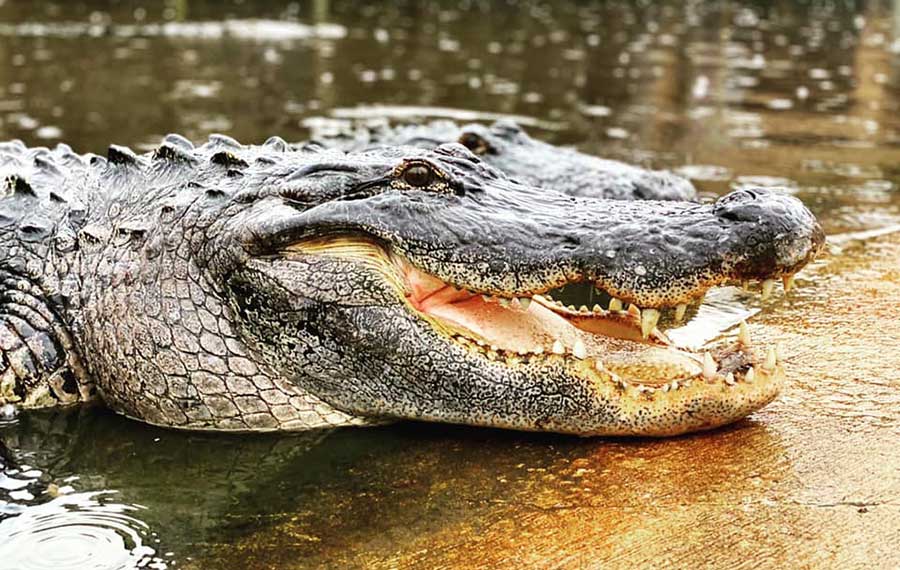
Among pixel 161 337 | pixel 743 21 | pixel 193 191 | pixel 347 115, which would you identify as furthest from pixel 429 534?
pixel 743 21

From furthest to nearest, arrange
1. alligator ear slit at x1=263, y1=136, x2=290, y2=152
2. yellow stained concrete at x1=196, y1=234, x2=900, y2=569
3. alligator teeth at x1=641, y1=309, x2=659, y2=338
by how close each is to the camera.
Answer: alligator ear slit at x1=263, y1=136, x2=290, y2=152 < alligator teeth at x1=641, y1=309, x2=659, y2=338 < yellow stained concrete at x1=196, y1=234, x2=900, y2=569

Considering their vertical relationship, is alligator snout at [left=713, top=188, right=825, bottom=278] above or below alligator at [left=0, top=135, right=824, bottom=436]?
above

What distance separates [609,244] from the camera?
10.3 feet

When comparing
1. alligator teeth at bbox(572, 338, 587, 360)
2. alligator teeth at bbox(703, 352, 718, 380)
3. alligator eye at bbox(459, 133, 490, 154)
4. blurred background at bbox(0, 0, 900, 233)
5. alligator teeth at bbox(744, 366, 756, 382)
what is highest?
alligator teeth at bbox(572, 338, 587, 360)

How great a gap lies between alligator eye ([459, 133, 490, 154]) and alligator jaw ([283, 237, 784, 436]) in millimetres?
3069

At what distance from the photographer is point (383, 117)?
10586 millimetres

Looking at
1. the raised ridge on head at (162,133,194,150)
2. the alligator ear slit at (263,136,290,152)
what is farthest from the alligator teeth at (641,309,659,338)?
the raised ridge on head at (162,133,194,150)

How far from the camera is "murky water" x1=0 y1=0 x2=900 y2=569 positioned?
3.09m

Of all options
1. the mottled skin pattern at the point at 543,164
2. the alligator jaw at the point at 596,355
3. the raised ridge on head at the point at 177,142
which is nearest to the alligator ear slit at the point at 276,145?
the raised ridge on head at the point at 177,142

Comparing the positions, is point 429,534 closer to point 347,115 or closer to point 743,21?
point 347,115

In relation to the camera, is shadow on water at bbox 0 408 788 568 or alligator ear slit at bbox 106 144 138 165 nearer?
shadow on water at bbox 0 408 788 568

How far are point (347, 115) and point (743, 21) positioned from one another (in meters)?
15.7

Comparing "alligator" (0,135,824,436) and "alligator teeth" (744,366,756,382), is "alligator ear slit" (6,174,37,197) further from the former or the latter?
"alligator teeth" (744,366,756,382)

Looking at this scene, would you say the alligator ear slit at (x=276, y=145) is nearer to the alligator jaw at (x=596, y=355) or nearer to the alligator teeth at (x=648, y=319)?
the alligator jaw at (x=596, y=355)
